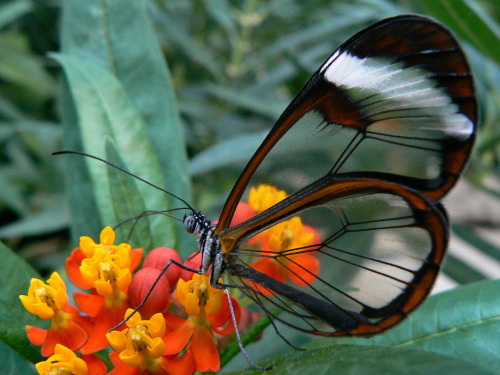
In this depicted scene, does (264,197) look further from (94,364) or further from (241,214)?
(94,364)

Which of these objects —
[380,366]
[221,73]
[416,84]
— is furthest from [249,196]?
[221,73]

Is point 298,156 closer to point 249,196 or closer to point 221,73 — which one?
point 249,196

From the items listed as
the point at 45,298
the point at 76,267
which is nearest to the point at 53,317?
the point at 45,298

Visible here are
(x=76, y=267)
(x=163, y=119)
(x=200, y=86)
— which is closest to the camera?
(x=76, y=267)

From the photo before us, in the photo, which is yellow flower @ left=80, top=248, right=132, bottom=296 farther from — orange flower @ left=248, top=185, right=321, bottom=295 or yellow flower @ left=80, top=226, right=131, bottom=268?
orange flower @ left=248, top=185, right=321, bottom=295

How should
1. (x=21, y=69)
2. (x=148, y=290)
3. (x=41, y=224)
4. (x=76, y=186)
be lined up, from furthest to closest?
(x=21, y=69) < (x=41, y=224) < (x=76, y=186) < (x=148, y=290)

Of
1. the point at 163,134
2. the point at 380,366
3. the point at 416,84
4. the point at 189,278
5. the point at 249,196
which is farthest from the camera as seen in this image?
the point at 163,134

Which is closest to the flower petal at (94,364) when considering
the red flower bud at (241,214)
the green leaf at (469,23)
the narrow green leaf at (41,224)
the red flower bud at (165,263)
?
the red flower bud at (165,263)
